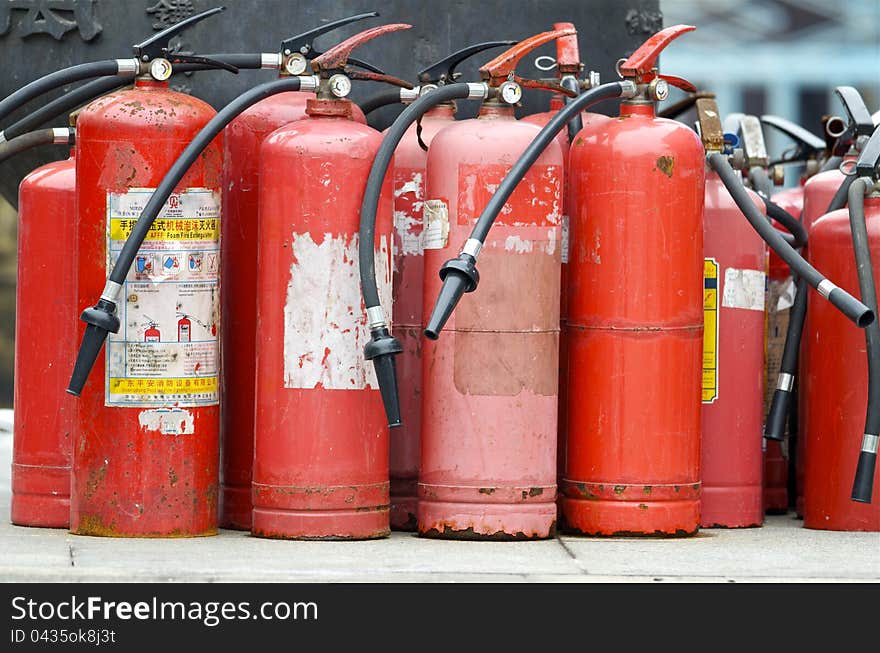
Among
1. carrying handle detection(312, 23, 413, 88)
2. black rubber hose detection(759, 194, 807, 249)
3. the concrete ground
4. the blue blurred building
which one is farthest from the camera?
the blue blurred building

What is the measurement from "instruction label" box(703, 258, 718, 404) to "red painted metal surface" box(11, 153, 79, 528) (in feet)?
4.14

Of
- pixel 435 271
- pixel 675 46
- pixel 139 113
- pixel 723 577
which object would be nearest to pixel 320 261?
pixel 435 271

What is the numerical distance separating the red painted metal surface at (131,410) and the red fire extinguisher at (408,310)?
40 cm

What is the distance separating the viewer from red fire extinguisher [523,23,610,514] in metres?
3.23

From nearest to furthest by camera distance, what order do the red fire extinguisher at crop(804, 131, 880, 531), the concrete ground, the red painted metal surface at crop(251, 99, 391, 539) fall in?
1. the concrete ground
2. the red painted metal surface at crop(251, 99, 391, 539)
3. the red fire extinguisher at crop(804, 131, 880, 531)

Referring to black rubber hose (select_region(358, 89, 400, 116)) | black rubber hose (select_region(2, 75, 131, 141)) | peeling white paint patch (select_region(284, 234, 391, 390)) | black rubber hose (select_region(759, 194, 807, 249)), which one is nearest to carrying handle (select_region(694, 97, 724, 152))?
black rubber hose (select_region(759, 194, 807, 249))

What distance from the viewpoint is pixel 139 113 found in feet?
9.77

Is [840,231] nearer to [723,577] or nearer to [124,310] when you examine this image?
[723,577]

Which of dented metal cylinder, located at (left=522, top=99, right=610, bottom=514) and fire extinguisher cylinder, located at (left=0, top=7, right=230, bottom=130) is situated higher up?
fire extinguisher cylinder, located at (left=0, top=7, right=230, bottom=130)

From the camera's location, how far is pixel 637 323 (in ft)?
10.2

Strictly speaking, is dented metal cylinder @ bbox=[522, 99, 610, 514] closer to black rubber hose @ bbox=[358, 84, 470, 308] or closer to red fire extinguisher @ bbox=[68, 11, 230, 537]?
black rubber hose @ bbox=[358, 84, 470, 308]

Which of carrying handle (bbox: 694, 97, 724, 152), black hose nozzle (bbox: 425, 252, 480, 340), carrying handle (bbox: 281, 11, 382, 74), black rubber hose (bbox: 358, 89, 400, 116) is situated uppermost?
carrying handle (bbox: 281, 11, 382, 74)

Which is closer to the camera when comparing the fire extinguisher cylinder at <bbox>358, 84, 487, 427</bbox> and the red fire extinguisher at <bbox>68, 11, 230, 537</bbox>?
the fire extinguisher cylinder at <bbox>358, 84, 487, 427</bbox>

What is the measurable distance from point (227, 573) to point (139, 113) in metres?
0.89
